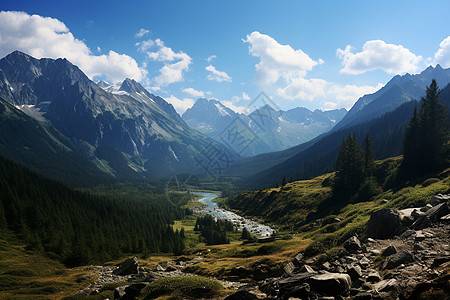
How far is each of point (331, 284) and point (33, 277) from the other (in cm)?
6554

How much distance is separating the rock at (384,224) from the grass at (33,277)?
4711cm

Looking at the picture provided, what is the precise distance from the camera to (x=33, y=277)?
51.7 metres

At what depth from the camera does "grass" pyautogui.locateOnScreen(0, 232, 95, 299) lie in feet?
132

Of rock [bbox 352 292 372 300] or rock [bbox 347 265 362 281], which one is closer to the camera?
rock [bbox 352 292 372 300]

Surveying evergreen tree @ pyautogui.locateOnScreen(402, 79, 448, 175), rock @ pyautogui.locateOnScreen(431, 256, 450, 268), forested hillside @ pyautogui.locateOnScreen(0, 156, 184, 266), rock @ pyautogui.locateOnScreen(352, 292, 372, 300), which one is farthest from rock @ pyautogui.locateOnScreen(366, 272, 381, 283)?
forested hillside @ pyautogui.locateOnScreen(0, 156, 184, 266)

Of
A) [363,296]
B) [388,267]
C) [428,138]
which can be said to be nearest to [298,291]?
[363,296]

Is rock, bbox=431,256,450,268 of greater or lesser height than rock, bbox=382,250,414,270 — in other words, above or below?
above

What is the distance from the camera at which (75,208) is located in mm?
125438

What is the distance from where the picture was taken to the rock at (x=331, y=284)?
1429 cm

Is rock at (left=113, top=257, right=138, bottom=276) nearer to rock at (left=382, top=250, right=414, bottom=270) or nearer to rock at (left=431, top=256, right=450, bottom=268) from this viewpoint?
rock at (left=382, top=250, right=414, bottom=270)

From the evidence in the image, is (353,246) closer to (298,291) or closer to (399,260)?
(399,260)

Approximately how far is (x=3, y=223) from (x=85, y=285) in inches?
2740

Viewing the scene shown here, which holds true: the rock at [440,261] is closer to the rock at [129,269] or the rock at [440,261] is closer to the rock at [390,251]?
the rock at [390,251]

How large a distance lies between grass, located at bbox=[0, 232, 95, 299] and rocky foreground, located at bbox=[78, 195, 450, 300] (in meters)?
40.5
